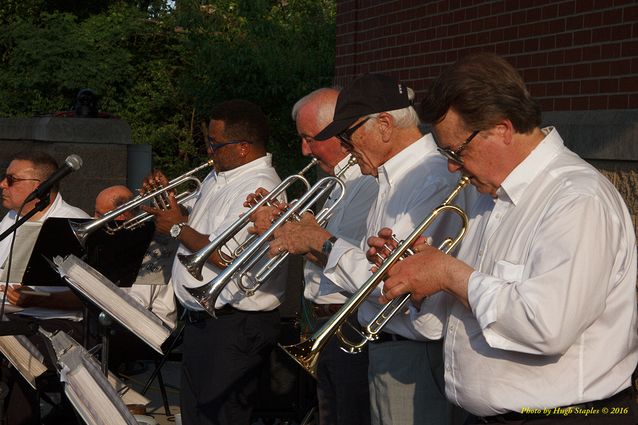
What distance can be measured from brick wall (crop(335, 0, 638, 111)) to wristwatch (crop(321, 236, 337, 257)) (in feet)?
5.60

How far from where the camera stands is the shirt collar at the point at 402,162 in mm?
4023

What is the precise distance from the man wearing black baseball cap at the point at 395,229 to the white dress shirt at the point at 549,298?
0.59 metres

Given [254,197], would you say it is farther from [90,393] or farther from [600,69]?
[600,69]

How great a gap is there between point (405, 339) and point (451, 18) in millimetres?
A: 3282

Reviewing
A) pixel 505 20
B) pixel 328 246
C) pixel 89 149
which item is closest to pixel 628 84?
pixel 505 20

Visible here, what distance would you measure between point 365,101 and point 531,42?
197 cm

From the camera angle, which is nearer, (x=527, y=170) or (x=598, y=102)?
(x=527, y=170)

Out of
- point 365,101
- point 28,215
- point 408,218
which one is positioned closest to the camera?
point 408,218

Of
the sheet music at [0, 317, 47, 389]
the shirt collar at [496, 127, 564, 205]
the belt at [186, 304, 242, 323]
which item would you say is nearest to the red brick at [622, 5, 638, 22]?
the shirt collar at [496, 127, 564, 205]

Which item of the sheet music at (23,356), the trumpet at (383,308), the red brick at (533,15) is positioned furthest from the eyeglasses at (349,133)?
the sheet music at (23,356)

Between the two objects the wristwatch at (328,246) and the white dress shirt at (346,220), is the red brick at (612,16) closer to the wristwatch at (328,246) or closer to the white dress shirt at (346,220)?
the white dress shirt at (346,220)

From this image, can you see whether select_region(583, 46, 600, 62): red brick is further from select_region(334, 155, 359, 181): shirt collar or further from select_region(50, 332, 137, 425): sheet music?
select_region(50, 332, 137, 425): sheet music

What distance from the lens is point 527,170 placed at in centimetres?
295

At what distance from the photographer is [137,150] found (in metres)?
9.94
